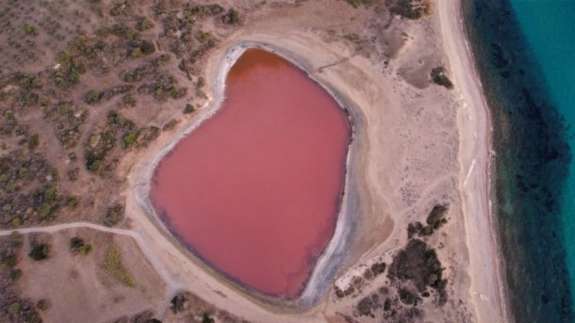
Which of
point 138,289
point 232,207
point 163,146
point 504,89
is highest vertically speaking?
point 504,89

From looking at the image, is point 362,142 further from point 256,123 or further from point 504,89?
point 504,89

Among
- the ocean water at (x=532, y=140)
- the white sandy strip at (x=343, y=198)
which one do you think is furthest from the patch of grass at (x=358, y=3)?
the ocean water at (x=532, y=140)

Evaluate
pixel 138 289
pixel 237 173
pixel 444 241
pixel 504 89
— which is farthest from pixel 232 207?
pixel 504 89

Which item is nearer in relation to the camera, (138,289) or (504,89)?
(138,289)

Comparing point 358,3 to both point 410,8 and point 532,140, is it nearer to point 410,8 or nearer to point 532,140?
point 410,8

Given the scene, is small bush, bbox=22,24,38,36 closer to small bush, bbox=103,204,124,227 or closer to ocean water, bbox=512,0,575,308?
small bush, bbox=103,204,124,227

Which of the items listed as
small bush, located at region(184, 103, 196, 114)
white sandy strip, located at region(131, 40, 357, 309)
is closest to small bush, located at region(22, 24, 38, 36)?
small bush, located at region(184, 103, 196, 114)
